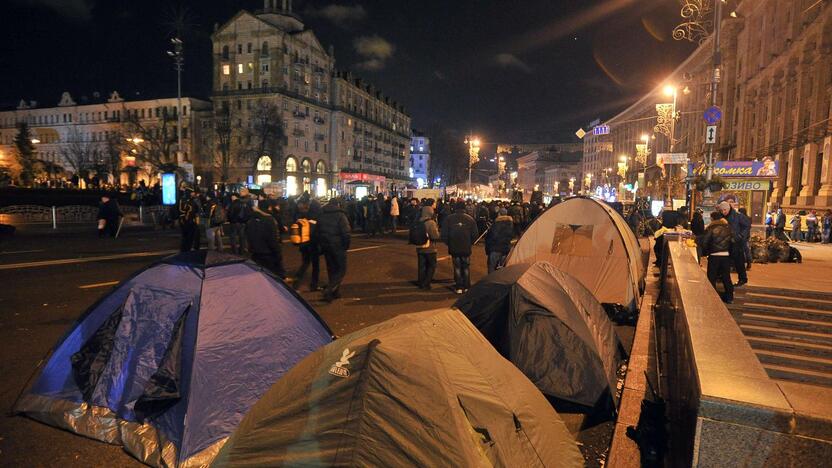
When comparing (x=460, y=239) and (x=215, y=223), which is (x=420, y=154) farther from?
(x=460, y=239)

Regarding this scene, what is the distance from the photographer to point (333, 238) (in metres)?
9.00

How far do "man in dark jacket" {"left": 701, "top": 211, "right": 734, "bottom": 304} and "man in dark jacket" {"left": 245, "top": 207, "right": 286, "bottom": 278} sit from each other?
8165 millimetres

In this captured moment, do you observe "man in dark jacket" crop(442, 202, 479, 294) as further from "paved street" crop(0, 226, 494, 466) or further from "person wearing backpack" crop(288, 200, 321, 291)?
"person wearing backpack" crop(288, 200, 321, 291)

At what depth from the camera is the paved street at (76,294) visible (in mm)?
4000

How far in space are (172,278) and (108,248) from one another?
13.3 m

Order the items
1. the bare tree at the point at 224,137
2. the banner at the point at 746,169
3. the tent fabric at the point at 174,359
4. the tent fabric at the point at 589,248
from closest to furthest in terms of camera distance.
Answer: the tent fabric at the point at 174,359 < the tent fabric at the point at 589,248 < the banner at the point at 746,169 < the bare tree at the point at 224,137

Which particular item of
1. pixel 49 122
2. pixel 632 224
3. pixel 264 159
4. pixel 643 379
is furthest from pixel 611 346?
pixel 49 122

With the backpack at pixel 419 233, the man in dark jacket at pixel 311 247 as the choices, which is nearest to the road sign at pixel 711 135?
the backpack at pixel 419 233

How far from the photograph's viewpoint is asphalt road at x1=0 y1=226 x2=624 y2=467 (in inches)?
158

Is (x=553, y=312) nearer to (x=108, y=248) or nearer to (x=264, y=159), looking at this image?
(x=108, y=248)

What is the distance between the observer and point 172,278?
14.5ft

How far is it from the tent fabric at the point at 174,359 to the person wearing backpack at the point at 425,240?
563cm

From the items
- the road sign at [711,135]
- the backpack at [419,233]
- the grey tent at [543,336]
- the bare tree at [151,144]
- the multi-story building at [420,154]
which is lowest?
the grey tent at [543,336]

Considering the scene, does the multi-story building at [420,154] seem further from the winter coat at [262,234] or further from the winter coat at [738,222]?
the winter coat at [262,234]
